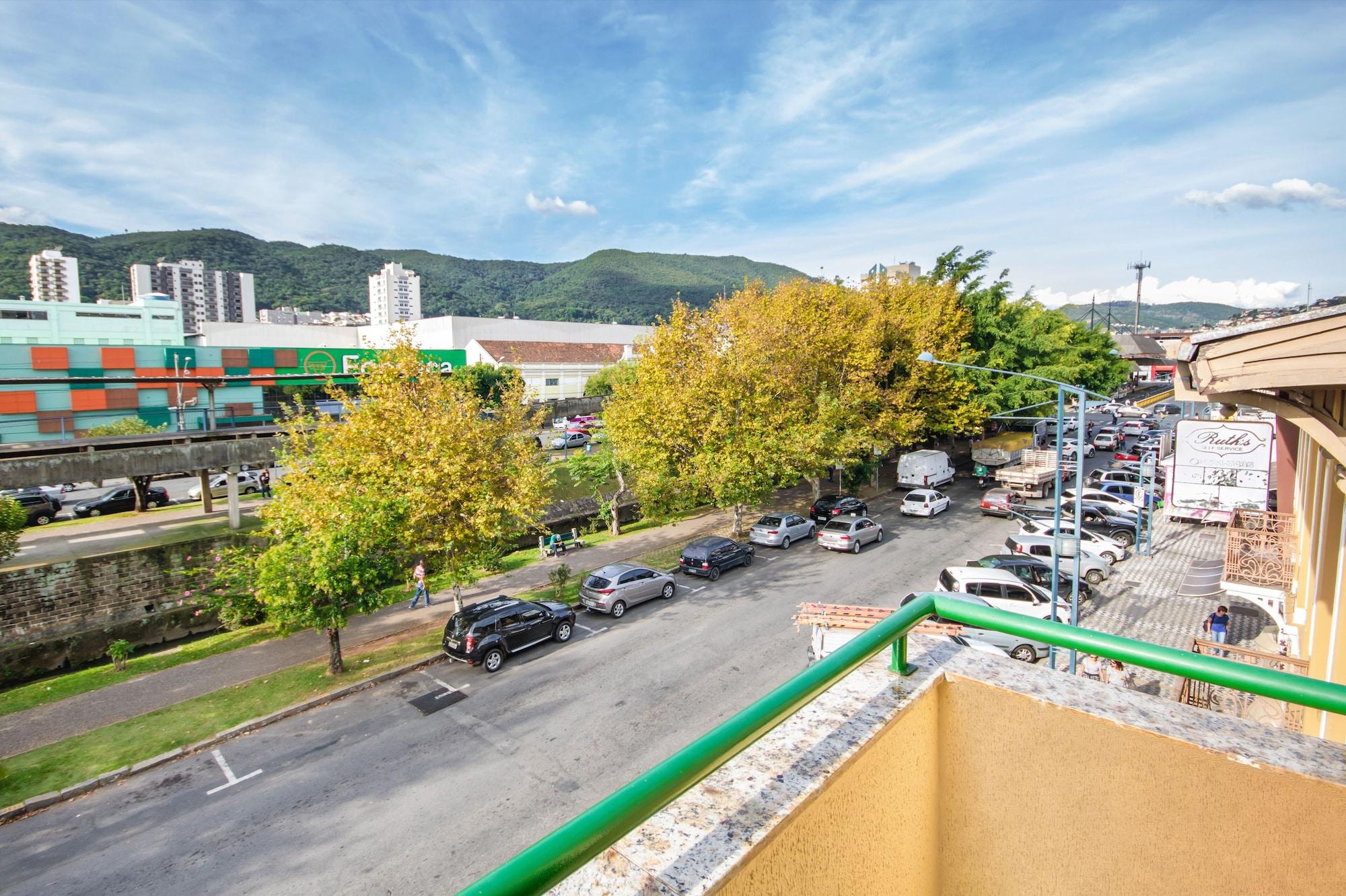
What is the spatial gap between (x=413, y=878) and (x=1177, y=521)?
3419cm

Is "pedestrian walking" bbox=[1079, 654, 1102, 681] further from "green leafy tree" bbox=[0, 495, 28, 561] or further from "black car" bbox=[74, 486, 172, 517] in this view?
"black car" bbox=[74, 486, 172, 517]

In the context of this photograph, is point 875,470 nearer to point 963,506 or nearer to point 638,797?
point 963,506

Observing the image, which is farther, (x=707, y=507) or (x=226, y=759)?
(x=707, y=507)

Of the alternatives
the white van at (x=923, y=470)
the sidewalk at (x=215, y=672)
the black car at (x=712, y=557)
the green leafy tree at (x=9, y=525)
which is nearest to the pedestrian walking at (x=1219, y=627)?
the black car at (x=712, y=557)

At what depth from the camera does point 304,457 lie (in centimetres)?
1809

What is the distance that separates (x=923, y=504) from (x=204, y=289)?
22001cm

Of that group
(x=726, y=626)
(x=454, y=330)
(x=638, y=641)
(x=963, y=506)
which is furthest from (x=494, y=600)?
(x=454, y=330)

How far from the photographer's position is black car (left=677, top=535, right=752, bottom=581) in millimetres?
22922

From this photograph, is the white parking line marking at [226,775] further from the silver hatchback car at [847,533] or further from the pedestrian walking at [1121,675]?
the silver hatchback car at [847,533]

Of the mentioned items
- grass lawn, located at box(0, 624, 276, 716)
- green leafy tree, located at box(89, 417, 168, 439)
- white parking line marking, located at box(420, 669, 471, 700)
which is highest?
green leafy tree, located at box(89, 417, 168, 439)

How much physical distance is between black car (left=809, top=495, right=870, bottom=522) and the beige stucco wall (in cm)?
2761

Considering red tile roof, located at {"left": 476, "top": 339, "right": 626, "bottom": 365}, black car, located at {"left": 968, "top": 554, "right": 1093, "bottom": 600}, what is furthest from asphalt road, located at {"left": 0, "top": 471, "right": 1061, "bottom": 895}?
red tile roof, located at {"left": 476, "top": 339, "right": 626, "bottom": 365}

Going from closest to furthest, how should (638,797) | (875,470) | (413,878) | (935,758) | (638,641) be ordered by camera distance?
(638,797) → (935,758) → (413,878) → (638,641) → (875,470)

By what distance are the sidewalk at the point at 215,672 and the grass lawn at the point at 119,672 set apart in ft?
1.33
